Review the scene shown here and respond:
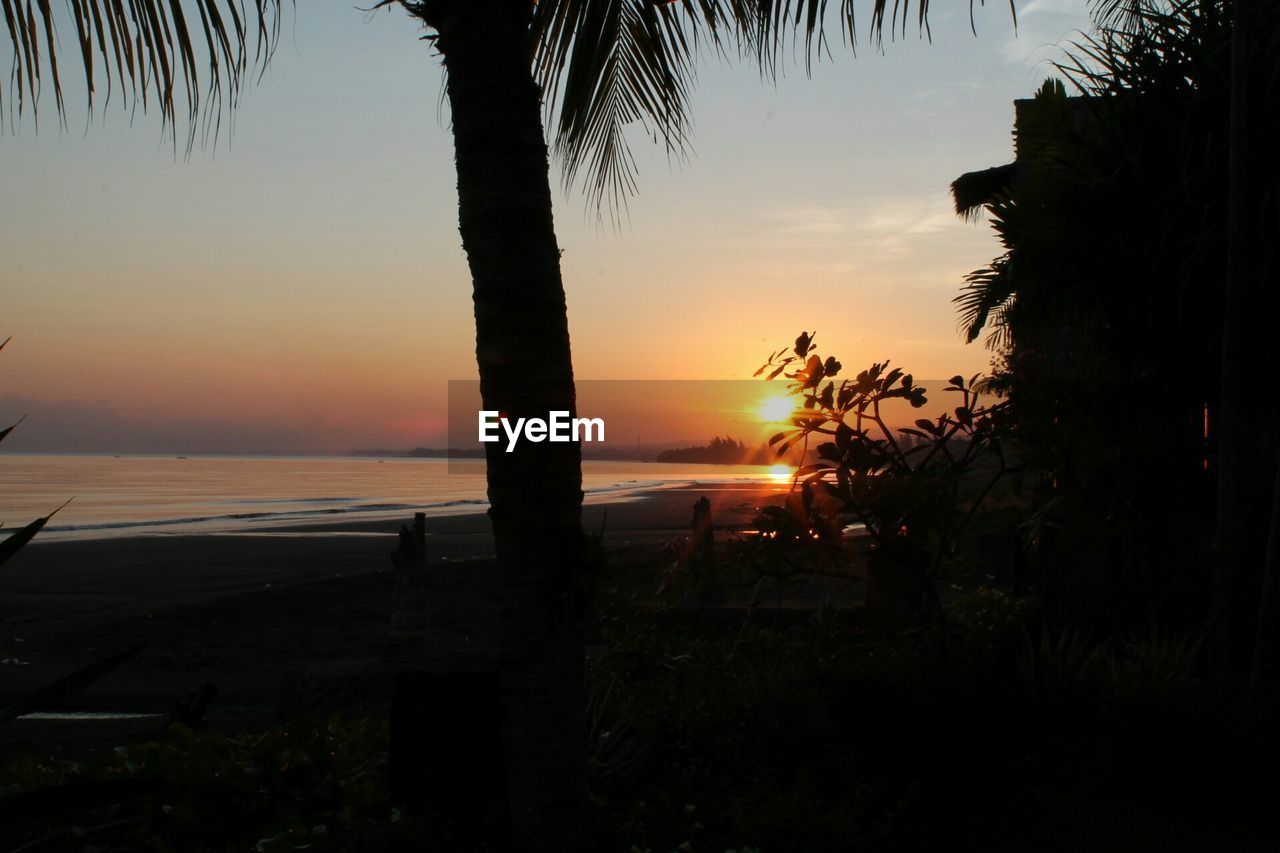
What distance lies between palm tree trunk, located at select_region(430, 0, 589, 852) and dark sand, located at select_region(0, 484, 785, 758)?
198cm

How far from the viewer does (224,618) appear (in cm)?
1415

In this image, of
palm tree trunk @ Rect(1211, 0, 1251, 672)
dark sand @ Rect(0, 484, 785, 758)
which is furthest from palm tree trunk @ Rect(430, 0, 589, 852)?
palm tree trunk @ Rect(1211, 0, 1251, 672)

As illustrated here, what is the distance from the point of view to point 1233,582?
537 centimetres

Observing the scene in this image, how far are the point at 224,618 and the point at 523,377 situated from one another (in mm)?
12553

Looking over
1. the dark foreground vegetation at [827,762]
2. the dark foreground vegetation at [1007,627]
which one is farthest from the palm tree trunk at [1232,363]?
the dark foreground vegetation at [827,762]

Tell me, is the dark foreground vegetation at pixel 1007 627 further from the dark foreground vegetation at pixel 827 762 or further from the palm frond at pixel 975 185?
the palm frond at pixel 975 185

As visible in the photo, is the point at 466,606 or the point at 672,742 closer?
the point at 672,742

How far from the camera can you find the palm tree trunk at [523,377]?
3.15 meters

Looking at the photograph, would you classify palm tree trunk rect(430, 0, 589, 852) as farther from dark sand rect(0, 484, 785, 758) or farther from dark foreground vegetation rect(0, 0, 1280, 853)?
dark sand rect(0, 484, 785, 758)

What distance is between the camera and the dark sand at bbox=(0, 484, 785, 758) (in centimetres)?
839

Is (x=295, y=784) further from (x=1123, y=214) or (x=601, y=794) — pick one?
(x=1123, y=214)

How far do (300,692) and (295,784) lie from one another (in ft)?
9.90

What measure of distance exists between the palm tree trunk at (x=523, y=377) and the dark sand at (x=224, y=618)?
1.98m

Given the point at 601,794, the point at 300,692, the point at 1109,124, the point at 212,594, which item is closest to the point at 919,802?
the point at 601,794
